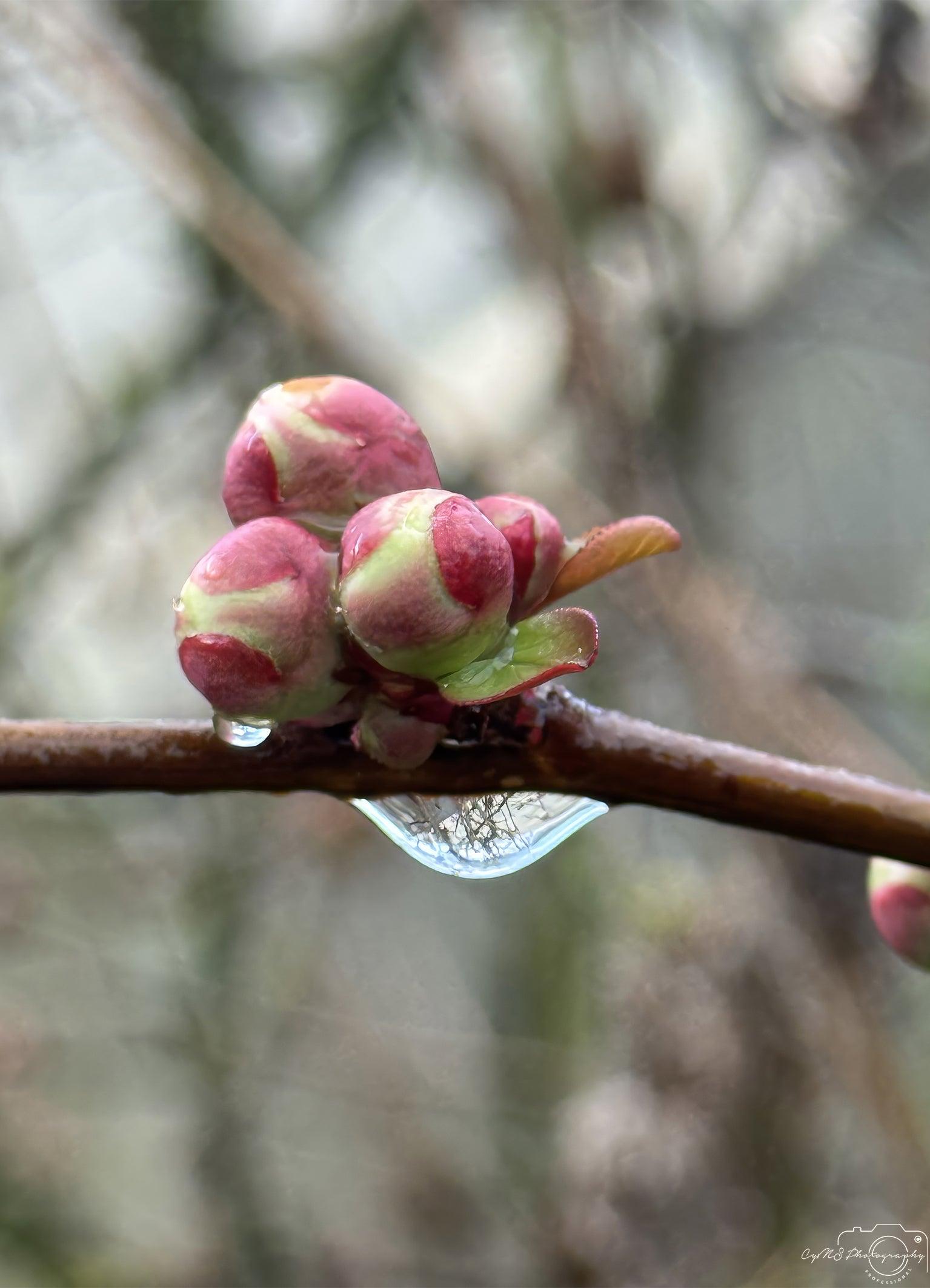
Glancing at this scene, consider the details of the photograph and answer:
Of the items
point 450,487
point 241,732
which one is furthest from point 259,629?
point 450,487

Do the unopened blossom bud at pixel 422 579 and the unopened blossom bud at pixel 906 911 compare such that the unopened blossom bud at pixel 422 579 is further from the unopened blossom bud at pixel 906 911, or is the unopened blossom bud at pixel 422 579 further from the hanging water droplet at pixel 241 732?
the unopened blossom bud at pixel 906 911

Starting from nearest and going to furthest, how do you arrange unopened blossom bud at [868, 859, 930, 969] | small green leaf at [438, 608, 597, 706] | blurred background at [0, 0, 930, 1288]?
1. small green leaf at [438, 608, 597, 706]
2. unopened blossom bud at [868, 859, 930, 969]
3. blurred background at [0, 0, 930, 1288]

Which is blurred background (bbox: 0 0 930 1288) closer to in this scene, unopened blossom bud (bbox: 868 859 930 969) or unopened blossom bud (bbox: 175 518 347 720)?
unopened blossom bud (bbox: 868 859 930 969)

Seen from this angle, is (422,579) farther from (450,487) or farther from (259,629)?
(450,487)

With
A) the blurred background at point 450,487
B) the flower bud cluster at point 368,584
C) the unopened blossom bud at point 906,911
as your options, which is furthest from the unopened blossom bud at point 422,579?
the blurred background at point 450,487

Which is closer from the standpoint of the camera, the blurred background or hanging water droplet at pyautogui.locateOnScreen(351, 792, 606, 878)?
hanging water droplet at pyautogui.locateOnScreen(351, 792, 606, 878)

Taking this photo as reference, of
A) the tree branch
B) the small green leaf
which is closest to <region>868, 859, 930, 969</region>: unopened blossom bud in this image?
the tree branch

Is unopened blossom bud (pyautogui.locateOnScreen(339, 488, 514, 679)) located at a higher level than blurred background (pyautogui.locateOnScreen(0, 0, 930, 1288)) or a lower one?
higher
